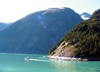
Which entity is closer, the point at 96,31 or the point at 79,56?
the point at 79,56

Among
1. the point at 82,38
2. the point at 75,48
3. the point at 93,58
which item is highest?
the point at 82,38

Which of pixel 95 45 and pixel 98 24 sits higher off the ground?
pixel 98 24

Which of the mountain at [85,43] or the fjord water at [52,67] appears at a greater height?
the mountain at [85,43]

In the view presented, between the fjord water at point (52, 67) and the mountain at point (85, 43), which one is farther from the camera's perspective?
the mountain at point (85, 43)

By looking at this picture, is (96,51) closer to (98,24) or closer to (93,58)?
(93,58)


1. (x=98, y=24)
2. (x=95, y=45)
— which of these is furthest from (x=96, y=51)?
(x=98, y=24)

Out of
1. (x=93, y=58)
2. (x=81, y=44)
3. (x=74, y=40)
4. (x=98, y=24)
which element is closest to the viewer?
(x=93, y=58)

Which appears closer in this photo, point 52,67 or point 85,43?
point 52,67

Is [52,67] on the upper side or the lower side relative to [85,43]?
Result: lower

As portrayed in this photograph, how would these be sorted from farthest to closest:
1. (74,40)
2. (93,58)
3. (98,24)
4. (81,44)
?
(98,24)
(74,40)
(81,44)
(93,58)

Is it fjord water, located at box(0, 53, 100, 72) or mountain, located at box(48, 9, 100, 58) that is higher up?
mountain, located at box(48, 9, 100, 58)

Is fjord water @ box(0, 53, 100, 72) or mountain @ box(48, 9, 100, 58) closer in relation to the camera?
fjord water @ box(0, 53, 100, 72)
